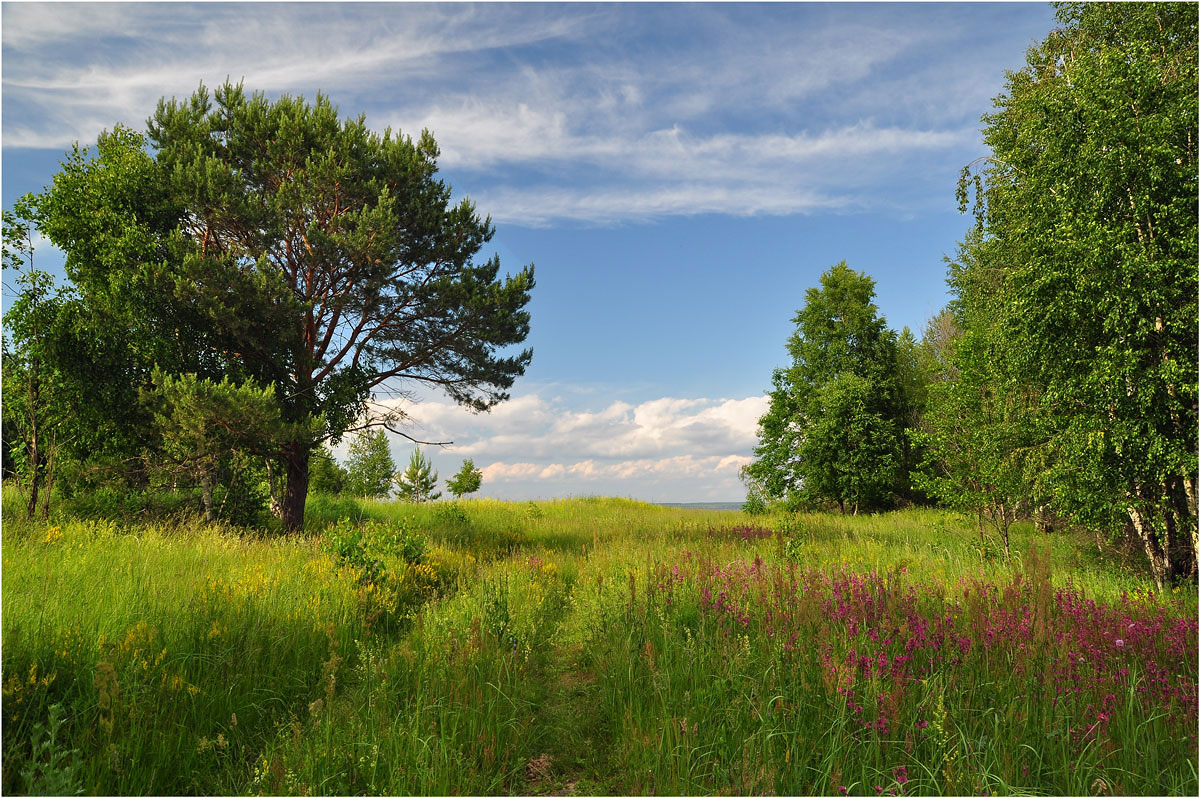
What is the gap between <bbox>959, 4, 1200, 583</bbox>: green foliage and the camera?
8.12 m

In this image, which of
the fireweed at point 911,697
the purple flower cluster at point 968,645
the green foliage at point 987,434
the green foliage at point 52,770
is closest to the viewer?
the green foliage at point 52,770

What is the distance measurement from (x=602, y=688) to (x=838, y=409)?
2264cm

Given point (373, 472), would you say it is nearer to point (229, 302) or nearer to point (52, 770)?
point (229, 302)

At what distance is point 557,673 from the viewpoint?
17.4ft

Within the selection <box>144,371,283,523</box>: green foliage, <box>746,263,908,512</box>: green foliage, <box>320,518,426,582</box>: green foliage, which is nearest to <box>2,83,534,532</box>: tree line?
<box>144,371,283,523</box>: green foliage

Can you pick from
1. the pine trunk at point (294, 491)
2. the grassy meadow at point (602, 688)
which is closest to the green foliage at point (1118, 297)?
the grassy meadow at point (602, 688)

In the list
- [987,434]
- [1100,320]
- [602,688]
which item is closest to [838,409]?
[987,434]

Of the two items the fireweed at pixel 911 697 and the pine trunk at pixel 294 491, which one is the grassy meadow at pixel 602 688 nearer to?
the fireweed at pixel 911 697

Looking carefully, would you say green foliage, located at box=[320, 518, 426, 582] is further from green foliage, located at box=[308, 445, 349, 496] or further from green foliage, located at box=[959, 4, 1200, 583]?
green foliage, located at box=[308, 445, 349, 496]

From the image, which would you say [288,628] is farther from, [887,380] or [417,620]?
[887,380]

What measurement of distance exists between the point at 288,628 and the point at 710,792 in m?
4.16

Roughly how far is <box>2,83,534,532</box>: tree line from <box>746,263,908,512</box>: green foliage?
15.5 metres

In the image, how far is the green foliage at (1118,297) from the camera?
Answer: 26.7 feet

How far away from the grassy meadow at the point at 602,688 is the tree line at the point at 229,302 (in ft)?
22.7
